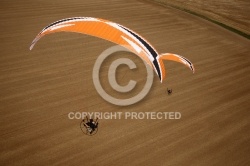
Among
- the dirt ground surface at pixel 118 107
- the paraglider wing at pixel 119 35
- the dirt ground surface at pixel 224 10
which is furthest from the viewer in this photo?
the dirt ground surface at pixel 224 10

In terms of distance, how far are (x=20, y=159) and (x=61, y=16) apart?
38.4ft

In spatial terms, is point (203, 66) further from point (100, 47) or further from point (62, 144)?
point (62, 144)

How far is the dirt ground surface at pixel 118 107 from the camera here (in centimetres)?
732

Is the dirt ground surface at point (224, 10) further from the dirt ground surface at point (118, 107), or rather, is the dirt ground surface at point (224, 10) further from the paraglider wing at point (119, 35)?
the paraglider wing at point (119, 35)

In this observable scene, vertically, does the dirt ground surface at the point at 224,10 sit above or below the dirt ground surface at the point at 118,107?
above

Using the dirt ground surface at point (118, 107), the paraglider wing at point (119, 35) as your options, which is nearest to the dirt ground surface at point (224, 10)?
the dirt ground surface at point (118, 107)

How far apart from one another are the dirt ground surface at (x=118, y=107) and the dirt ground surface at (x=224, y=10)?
2.86m

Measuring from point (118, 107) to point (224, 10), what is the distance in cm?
1611

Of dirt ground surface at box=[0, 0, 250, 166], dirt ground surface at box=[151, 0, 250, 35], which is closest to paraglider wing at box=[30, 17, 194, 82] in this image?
dirt ground surface at box=[0, 0, 250, 166]

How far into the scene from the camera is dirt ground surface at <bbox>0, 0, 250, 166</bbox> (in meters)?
7.32

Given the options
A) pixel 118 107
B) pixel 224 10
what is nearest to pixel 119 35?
pixel 118 107

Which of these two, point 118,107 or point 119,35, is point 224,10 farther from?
point 118,107

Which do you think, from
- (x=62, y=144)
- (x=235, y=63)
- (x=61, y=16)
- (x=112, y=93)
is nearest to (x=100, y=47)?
(x=112, y=93)

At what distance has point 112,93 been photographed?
9914 mm
